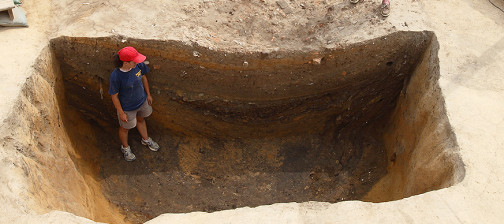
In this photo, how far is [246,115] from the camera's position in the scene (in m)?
4.66

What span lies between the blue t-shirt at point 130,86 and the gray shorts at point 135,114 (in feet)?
0.26

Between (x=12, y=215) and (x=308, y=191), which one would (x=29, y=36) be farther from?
(x=308, y=191)

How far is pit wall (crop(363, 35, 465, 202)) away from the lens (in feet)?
10.6

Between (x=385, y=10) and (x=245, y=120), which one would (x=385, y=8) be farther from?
(x=245, y=120)

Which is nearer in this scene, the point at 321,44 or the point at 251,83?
the point at 321,44

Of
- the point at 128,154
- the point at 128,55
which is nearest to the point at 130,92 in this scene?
the point at 128,55

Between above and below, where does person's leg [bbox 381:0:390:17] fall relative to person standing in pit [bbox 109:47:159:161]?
above

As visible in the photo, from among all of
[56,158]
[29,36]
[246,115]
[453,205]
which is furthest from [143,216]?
[453,205]

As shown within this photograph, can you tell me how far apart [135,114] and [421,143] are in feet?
8.82

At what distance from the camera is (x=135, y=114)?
4.12m

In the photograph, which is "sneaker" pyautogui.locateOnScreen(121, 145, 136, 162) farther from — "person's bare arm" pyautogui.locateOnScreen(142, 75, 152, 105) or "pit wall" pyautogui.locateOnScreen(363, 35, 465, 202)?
"pit wall" pyautogui.locateOnScreen(363, 35, 465, 202)

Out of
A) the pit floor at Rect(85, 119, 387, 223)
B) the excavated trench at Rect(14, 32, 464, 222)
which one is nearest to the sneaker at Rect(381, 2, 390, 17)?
the excavated trench at Rect(14, 32, 464, 222)

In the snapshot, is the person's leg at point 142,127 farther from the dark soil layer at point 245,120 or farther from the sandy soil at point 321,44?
the sandy soil at point 321,44

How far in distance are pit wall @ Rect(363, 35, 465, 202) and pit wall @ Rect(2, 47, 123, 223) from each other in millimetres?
2744
